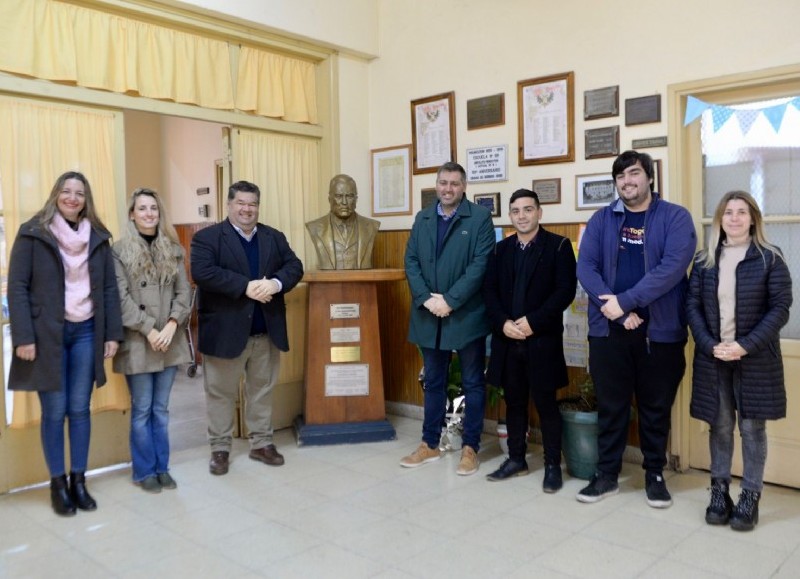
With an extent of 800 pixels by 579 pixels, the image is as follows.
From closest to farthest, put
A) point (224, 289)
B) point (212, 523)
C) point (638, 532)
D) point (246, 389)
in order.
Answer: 1. point (638, 532)
2. point (212, 523)
3. point (224, 289)
4. point (246, 389)

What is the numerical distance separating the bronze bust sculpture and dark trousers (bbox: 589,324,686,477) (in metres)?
1.69

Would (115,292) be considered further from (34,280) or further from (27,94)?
(27,94)

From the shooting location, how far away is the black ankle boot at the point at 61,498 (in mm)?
2947

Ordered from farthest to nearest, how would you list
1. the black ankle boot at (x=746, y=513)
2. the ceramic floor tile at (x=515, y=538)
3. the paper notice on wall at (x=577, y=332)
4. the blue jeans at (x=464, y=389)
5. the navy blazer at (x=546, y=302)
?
the paper notice on wall at (x=577, y=332), the blue jeans at (x=464, y=389), the navy blazer at (x=546, y=302), the black ankle boot at (x=746, y=513), the ceramic floor tile at (x=515, y=538)

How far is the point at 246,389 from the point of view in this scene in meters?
3.78

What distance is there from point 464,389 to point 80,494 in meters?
1.94

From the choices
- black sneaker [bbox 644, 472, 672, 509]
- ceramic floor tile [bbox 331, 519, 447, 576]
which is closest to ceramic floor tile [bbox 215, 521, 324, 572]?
ceramic floor tile [bbox 331, 519, 447, 576]

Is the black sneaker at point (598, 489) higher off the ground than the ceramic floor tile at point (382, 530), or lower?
higher

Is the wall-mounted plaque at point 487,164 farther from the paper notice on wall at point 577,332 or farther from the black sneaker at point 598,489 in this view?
the black sneaker at point 598,489

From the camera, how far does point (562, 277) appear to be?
3.20 m

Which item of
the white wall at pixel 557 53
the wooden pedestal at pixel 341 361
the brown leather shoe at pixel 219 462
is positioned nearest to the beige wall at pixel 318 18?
the white wall at pixel 557 53

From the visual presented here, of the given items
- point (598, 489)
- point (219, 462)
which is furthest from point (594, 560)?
point (219, 462)

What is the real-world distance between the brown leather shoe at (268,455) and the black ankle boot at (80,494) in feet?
2.95

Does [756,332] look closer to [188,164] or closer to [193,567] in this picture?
[193,567]
